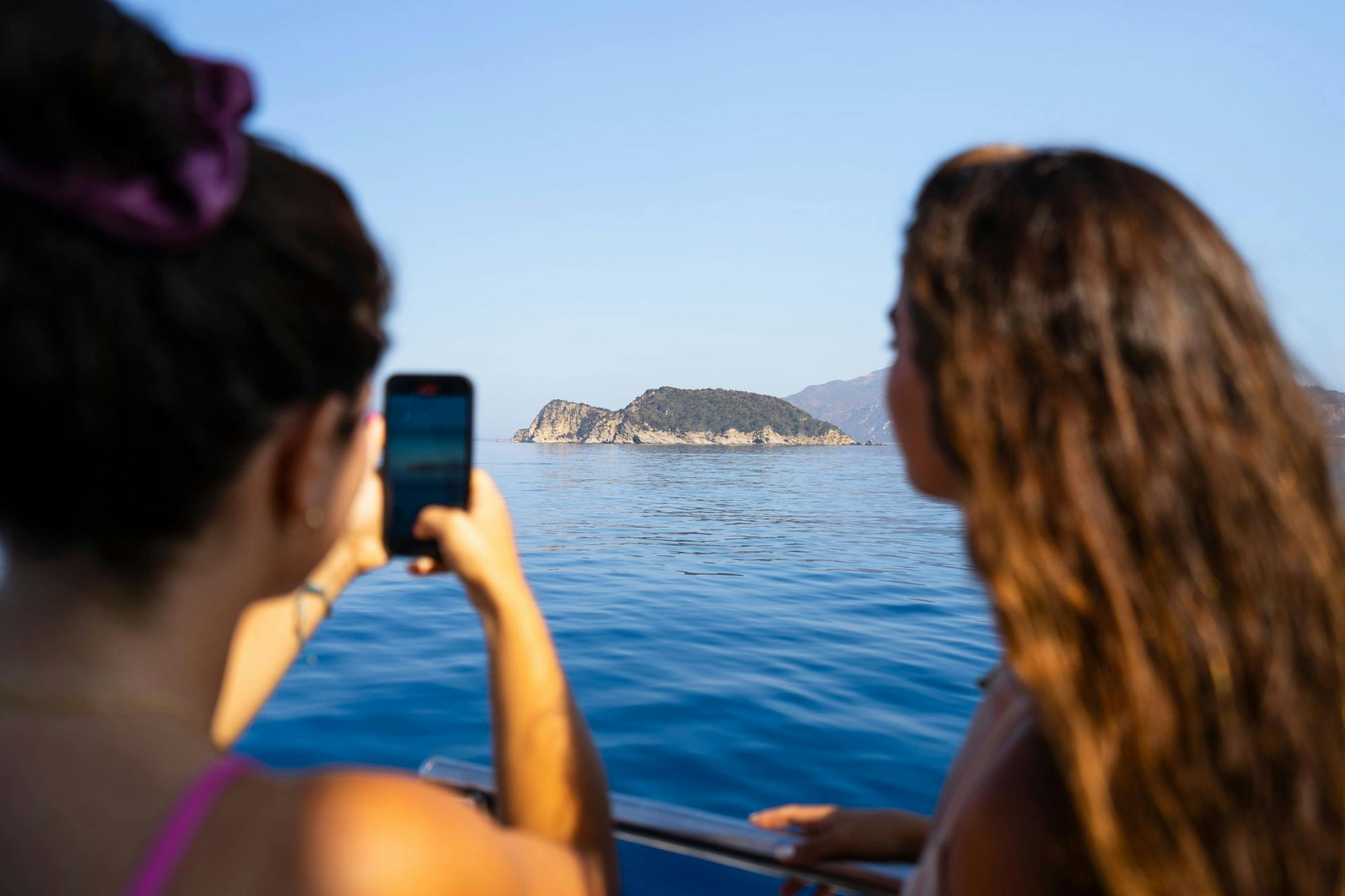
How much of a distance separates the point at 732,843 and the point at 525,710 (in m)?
0.78

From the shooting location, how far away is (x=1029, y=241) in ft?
3.76

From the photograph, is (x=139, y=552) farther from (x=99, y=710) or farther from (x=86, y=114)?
(x=86, y=114)

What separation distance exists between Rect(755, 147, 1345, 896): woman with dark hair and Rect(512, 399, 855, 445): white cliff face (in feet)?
426

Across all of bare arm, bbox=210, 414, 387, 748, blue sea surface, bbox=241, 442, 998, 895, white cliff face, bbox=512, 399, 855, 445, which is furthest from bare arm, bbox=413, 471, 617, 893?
white cliff face, bbox=512, 399, 855, 445

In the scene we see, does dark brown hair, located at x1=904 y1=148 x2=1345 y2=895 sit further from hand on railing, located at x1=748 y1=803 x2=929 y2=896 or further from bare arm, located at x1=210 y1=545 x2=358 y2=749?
bare arm, located at x1=210 y1=545 x2=358 y2=749

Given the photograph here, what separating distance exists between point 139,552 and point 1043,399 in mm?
1036

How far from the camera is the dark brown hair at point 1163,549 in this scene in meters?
1.07

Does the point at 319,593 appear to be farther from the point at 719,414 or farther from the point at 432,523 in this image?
the point at 719,414

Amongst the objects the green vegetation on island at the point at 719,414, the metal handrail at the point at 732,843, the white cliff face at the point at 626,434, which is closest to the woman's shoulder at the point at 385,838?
the metal handrail at the point at 732,843

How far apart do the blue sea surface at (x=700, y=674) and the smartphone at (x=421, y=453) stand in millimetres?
815

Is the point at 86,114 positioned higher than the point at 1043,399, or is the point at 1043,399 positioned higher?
the point at 86,114

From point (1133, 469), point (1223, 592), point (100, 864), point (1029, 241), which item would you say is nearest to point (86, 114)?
point (100, 864)

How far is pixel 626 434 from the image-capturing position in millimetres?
150375

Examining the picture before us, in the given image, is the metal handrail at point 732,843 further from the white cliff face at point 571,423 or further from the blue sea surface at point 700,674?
the white cliff face at point 571,423
